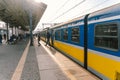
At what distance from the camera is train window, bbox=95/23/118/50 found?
209 inches

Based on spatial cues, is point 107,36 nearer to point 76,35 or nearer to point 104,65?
point 104,65

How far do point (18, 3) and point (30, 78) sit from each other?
19724 mm

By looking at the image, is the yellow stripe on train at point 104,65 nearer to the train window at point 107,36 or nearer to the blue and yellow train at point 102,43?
the blue and yellow train at point 102,43

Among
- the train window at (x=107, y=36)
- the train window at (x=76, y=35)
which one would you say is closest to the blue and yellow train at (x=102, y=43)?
the train window at (x=107, y=36)

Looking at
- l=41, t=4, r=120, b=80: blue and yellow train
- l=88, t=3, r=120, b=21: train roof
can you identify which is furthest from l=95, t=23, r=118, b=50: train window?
l=88, t=3, r=120, b=21: train roof

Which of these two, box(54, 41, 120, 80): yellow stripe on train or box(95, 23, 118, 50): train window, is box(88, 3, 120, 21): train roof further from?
box(54, 41, 120, 80): yellow stripe on train

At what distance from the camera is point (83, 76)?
22.4ft

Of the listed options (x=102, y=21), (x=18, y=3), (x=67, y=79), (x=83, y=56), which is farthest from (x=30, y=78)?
(x=18, y=3)

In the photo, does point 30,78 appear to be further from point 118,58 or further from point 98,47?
point 118,58

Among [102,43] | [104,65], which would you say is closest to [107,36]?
[102,43]

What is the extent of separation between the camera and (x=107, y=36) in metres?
5.79

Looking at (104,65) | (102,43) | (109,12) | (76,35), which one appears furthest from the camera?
(76,35)

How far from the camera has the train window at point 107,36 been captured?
532cm

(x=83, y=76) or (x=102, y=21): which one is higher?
(x=102, y=21)
